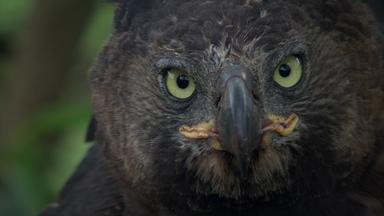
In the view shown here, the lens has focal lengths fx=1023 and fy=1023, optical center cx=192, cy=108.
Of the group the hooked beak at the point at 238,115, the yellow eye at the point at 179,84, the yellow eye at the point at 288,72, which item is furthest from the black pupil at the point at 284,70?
the yellow eye at the point at 179,84

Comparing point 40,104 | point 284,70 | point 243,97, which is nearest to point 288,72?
point 284,70

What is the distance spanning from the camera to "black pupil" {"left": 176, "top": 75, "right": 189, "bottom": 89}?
369 centimetres

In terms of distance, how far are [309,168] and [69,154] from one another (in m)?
3.79

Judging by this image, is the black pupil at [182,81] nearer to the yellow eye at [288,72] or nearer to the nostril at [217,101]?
the nostril at [217,101]

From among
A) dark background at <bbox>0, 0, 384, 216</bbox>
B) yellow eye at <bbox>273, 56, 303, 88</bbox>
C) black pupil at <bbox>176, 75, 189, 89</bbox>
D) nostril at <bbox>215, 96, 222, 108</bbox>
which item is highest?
yellow eye at <bbox>273, 56, 303, 88</bbox>

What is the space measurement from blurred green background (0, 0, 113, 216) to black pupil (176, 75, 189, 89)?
6.23 feet

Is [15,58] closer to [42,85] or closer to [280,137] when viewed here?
[42,85]

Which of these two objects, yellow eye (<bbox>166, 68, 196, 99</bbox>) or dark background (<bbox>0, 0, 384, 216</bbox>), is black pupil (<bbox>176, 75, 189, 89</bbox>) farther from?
dark background (<bbox>0, 0, 384, 216</bbox>)

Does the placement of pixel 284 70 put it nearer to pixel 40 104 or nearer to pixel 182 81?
pixel 182 81

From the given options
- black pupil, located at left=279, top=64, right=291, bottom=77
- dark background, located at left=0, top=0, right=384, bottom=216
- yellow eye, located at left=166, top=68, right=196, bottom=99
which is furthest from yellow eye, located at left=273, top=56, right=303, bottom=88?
dark background, located at left=0, top=0, right=384, bottom=216

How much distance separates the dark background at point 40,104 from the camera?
18.8ft

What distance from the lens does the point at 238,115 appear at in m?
3.44

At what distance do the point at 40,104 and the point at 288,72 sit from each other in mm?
3127

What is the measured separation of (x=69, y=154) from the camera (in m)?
7.36
